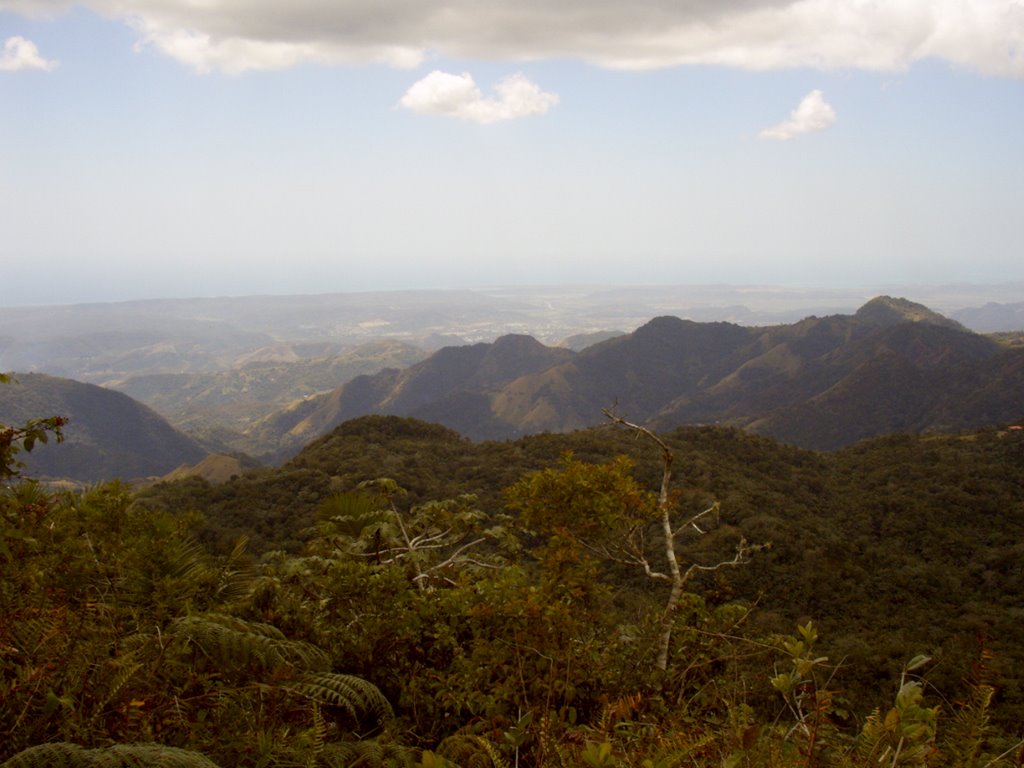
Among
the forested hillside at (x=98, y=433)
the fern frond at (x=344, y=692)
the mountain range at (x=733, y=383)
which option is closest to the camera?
the fern frond at (x=344, y=692)

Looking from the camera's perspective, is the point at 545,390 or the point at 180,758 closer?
the point at 180,758

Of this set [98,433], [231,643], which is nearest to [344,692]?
[231,643]

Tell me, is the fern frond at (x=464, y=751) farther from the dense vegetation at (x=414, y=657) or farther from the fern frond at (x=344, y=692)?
the fern frond at (x=344, y=692)

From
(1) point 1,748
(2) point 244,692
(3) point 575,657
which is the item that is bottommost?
(3) point 575,657

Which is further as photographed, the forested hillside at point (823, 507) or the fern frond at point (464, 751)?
the forested hillside at point (823, 507)

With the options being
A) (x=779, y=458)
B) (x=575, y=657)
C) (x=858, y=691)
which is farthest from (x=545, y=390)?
(x=575, y=657)

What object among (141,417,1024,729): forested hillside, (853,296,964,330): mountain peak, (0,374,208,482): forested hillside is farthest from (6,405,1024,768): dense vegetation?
(853,296,964,330): mountain peak

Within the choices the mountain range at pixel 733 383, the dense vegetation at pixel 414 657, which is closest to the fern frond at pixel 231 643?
the dense vegetation at pixel 414 657

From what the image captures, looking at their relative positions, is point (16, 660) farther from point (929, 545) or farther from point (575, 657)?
point (929, 545)

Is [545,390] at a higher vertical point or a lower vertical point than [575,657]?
lower
